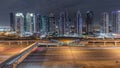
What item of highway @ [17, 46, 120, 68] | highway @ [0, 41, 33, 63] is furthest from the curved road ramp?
highway @ [0, 41, 33, 63]

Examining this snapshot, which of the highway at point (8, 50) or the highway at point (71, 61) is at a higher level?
the highway at point (71, 61)

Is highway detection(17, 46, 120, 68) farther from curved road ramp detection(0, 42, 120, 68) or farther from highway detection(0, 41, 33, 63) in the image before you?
highway detection(0, 41, 33, 63)

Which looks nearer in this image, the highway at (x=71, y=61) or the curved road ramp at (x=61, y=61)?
→ the curved road ramp at (x=61, y=61)

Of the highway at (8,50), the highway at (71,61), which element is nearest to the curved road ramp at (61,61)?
the highway at (71,61)

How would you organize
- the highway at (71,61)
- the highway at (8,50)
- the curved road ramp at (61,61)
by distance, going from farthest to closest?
1. the highway at (8,50)
2. the highway at (71,61)
3. the curved road ramp at (61,61)

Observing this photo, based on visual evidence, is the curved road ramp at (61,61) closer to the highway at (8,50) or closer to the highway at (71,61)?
the highway at (71,61)

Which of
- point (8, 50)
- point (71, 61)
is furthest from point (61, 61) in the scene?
point (8, 50)

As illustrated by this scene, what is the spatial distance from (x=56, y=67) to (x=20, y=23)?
157006 mm

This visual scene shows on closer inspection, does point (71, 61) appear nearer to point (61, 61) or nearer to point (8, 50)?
point (61, 61)

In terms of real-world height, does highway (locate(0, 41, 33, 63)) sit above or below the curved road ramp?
below

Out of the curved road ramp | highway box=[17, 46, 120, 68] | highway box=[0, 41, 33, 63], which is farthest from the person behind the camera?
highway box=[0, 41, 33, 63]

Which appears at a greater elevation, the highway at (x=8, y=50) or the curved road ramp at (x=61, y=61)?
the curved road ramp at (x=61, y=61)

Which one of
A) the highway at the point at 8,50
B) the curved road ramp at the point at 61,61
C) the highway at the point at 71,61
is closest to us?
the curved road ramp at the point at 61,61

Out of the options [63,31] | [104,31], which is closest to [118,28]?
[104,31]
